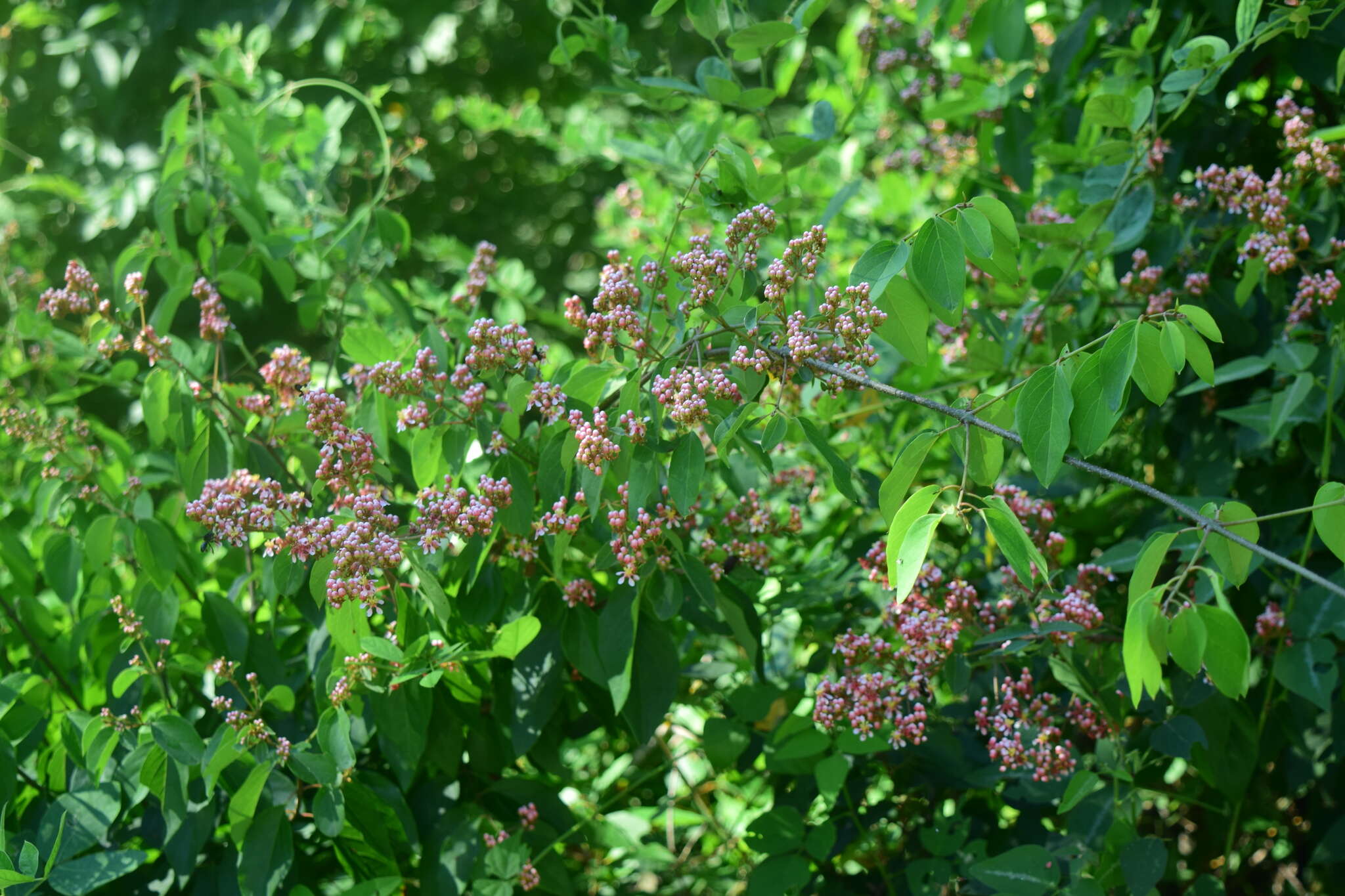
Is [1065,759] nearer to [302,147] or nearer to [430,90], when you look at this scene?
[302,147]

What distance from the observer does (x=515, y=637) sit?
1280 millimetres

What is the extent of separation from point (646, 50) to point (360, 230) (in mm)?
1920

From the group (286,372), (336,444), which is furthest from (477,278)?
(336,444)

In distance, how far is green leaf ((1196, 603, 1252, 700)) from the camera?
0.89 meters

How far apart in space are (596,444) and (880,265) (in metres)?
0.33

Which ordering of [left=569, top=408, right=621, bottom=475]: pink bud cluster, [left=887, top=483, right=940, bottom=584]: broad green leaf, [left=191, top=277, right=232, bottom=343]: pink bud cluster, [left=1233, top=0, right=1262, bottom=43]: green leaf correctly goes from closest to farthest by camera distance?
[left=887, top=483, right=940, bottom=584]: broad green leaf, [left=569, top=408, right=621, bottom=475]: pink bud cluster, [left=1233, top=0, right=1262, bottom=43]: green leaf, [left=191, top=277, right=232, bottom=343]: pink bud cluster

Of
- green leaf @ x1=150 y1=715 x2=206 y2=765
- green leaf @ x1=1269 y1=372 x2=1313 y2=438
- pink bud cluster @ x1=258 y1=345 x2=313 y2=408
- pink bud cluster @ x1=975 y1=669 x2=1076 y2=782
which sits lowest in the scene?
pink bud cluster @ x1=975 y1=669 x2=1076 y2=782

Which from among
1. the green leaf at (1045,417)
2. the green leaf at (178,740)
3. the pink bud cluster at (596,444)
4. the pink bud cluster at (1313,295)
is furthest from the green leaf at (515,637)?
the pink bud cluster at (1313,295)

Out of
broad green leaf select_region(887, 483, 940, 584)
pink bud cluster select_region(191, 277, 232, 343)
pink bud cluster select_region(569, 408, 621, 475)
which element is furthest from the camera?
pink bud cluster select_region(191, 277, 232, 343)

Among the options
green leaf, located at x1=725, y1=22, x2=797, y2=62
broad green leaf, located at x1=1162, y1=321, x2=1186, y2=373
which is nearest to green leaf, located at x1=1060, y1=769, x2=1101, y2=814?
broad green leaf, located at x1=1162, y1=321, x2=1186, y2=373

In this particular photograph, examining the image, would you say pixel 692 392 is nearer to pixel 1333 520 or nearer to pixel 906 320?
pixel 906 320

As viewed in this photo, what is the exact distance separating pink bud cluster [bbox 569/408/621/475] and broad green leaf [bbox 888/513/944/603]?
307 millimetres

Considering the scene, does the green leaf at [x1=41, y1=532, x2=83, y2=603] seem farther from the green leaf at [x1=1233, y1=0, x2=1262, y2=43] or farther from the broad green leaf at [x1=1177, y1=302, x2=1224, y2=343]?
the green leaf at [x1=1233, y1=0, x2=1262, y2=43]

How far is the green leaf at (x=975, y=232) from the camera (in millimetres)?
1053
